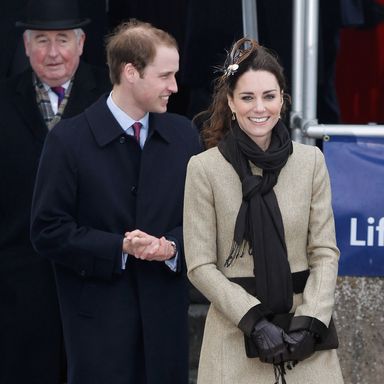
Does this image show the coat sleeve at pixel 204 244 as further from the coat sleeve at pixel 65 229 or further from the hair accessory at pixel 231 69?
the coat sleeve at pixel 65 229

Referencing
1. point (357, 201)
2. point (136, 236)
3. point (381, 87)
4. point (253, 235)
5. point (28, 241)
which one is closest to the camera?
point (253, 235)

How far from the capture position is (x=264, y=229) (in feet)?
14.0

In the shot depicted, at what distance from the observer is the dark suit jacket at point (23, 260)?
5.79m

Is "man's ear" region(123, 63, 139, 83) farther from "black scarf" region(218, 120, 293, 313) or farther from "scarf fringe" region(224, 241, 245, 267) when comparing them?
"scarf fringe" region(224, 241, 245, 267)

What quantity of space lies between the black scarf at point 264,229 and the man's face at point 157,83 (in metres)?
0.68

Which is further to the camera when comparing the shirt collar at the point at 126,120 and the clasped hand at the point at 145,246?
the shirt collar at the point at 126,120

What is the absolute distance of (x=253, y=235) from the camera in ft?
14.0

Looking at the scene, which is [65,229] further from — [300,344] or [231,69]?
[300,344]

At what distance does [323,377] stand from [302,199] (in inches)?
23.1

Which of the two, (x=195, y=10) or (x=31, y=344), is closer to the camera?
(x=31, y=344)

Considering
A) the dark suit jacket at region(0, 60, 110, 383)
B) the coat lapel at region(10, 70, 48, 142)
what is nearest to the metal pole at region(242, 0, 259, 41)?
the dark suit jacket at region(0, 60, 110, 383)

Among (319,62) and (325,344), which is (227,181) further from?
(319,62)

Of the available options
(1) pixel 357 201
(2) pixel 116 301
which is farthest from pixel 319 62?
(2) pixel 116 301

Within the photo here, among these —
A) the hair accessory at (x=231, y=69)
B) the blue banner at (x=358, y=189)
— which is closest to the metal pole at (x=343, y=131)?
the blue banner at (x=358, y=189)
